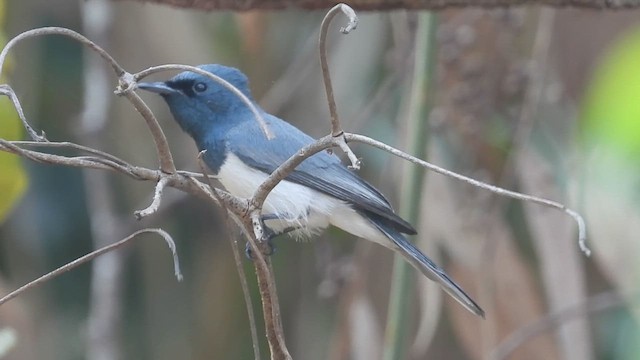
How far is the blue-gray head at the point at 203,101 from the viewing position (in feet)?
6.51

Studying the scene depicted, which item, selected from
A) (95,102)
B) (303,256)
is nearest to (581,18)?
(303,256)

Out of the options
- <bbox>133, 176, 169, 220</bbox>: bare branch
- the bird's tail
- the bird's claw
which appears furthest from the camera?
the bird's tail

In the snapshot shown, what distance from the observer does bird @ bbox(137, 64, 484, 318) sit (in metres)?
1.94

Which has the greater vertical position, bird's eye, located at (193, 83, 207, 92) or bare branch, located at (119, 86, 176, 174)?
bird's eye, located at (193, 83, 207, 92)

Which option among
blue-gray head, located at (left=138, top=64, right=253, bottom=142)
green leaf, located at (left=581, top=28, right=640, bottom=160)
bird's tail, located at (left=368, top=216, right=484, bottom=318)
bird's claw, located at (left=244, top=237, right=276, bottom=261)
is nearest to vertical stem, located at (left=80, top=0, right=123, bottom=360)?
blue-gray head, located at (left=138, top=64, right=253, bottom=142)

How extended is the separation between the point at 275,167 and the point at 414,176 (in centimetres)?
30

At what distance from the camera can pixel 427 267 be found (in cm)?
176

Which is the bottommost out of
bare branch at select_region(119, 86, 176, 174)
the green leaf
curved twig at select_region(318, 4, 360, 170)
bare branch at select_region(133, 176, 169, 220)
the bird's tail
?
bare branch at select_region(133, 176, 169, 220)

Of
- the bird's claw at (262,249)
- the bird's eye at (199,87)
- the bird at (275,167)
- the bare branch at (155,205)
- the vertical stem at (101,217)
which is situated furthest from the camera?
the vertical stem at (101,217)

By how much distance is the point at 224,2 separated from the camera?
1730 millimetres

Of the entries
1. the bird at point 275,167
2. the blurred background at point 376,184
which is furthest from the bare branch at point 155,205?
the bird at point 275,167

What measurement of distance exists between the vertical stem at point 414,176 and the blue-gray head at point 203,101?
33 cm

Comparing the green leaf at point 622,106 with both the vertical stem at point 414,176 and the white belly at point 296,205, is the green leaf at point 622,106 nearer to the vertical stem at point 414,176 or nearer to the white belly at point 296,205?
the vertical stem at point 414,176

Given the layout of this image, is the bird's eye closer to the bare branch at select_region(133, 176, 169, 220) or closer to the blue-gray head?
the blue-gray head
